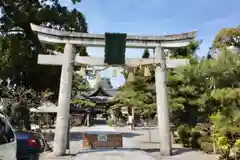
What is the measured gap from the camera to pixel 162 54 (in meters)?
14.5

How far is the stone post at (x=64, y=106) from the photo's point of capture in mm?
13242

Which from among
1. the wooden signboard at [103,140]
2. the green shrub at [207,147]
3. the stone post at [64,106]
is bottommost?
the green shrub at [207,147]

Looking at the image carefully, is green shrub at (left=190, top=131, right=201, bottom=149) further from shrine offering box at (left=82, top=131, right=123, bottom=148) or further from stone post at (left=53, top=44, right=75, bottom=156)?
stone post at (left=53, top=44, right=75, bottom=156)

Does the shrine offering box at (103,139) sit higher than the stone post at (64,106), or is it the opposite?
the stone post at (64,106)

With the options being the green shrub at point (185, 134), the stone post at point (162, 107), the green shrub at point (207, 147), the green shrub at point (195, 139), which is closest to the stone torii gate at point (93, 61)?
the stone post at point (162, 107)

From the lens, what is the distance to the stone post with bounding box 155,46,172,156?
44.6 ft

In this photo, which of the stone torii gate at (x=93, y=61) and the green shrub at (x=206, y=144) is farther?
the green shrub at (x=206, y=144)

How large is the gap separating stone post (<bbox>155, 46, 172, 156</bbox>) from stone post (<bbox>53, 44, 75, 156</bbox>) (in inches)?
155

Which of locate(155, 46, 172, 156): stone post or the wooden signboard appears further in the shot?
locate(155, 46, 172, 156): stone post

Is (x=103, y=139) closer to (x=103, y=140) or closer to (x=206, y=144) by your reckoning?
(x=103, y=140)

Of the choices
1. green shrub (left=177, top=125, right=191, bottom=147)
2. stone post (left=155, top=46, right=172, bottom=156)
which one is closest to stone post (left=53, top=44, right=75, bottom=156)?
stone post (left=155, top=46, right=172, bottom=156)

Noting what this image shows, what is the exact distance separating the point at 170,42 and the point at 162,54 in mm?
666

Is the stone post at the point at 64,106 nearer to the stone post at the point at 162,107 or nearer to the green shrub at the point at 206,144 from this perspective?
the stone post at the point at 162,107

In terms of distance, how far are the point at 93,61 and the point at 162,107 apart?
3.72 m
